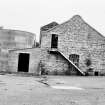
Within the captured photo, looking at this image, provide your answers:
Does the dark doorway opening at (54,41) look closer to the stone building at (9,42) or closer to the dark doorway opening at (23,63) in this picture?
the dark doorway opening at (23,63)

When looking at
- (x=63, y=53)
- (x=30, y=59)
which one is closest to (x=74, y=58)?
(x=63, y=53)

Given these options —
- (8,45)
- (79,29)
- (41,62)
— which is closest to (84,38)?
(79,29)

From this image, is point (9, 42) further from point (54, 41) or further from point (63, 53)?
point (63, 53)

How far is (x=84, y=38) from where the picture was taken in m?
33.2

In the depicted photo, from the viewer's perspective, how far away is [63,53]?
32.7 m

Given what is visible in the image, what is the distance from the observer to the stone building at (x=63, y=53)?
32125mm

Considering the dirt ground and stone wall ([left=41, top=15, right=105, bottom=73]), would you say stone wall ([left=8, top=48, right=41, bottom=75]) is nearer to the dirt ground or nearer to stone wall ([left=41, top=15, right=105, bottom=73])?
stone wall ([left=41, top=15, right=105, bottom=73])

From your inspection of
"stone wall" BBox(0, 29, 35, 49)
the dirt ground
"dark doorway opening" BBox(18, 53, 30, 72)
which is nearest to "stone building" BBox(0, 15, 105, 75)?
"dark doorway opening" BBox(18, 53, 30, 72)

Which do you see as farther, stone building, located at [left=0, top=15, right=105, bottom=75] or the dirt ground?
stone building, located at [left=0, top=15, right=105, bottom=75]

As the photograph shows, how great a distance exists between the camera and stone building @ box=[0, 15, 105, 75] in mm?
32125

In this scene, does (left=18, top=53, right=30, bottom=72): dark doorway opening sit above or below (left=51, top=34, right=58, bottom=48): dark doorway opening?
below

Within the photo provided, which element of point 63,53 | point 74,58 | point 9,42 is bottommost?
point 74,58

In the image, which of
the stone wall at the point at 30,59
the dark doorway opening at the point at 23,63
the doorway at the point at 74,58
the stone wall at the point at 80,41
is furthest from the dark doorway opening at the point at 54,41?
the dark doorway opening at the point at 23,63

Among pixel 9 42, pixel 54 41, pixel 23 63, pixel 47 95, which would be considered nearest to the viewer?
pixel 47 95
